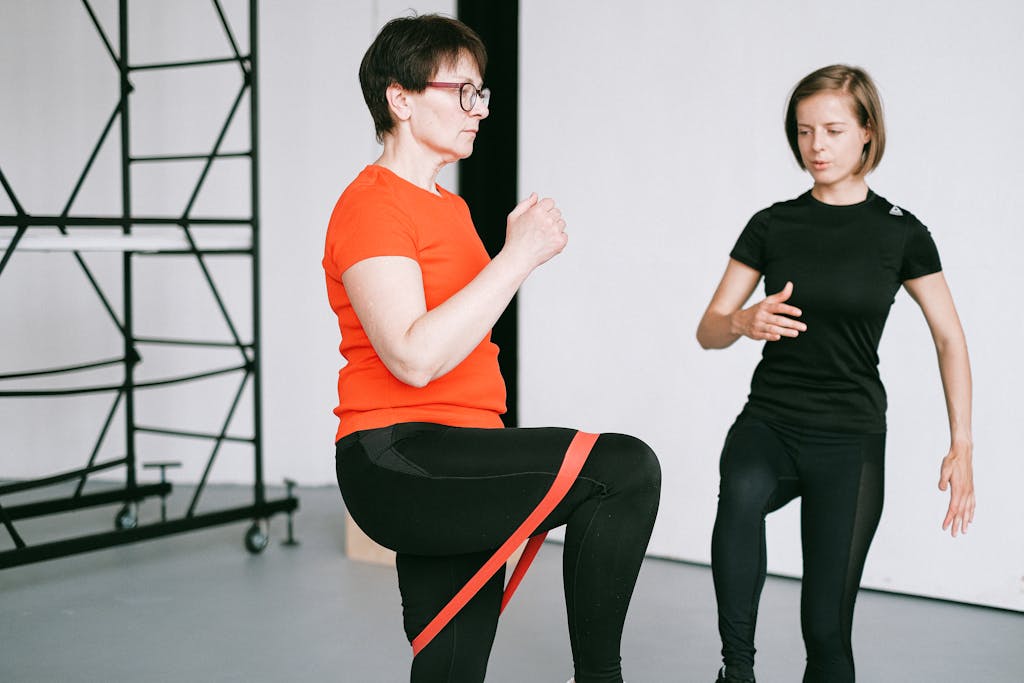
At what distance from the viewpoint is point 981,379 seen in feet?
11.3

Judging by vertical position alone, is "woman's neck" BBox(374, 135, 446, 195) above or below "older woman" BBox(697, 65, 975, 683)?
above

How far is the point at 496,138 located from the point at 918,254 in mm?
2526

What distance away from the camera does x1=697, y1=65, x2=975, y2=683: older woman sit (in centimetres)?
224

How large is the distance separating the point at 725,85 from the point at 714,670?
6.91 feet

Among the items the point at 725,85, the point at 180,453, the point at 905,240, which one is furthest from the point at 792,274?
the point at 180,453

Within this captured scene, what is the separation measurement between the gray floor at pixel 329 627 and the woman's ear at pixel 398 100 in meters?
1.68

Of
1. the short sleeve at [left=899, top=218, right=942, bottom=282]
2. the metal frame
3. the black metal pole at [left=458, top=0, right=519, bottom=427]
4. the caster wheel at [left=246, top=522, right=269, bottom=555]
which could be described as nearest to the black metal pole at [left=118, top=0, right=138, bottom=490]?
the metal frame

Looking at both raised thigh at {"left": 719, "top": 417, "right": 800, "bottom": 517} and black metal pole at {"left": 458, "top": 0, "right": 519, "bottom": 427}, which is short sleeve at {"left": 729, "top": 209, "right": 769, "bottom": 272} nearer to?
raised thigh at {"left": 719, "top": 417, "right": 800, "bottom": 517}

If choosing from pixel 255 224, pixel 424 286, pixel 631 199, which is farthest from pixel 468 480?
pixel 255 224

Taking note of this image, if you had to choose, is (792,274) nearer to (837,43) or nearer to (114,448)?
(837,43)

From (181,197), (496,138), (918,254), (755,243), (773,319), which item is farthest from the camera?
(181,197)

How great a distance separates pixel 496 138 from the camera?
4.56 m

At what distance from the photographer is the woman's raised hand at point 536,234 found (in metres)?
1.59

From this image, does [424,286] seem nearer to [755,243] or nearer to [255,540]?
[755,243]
